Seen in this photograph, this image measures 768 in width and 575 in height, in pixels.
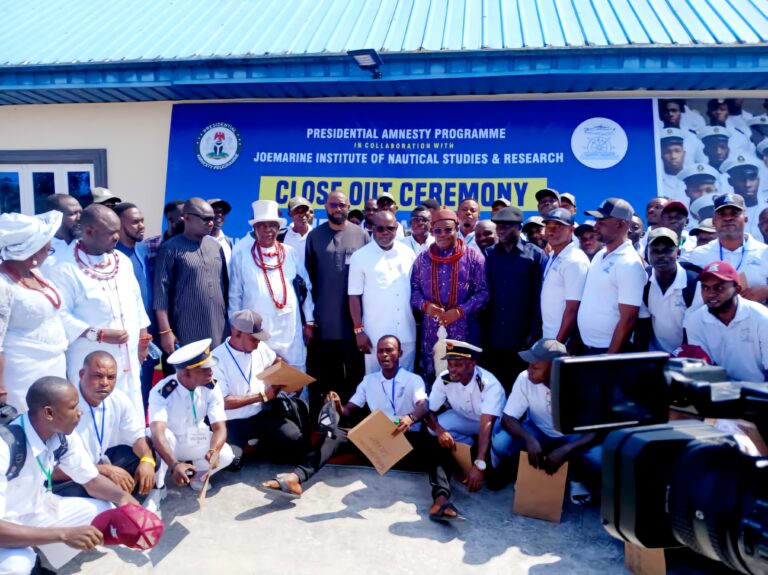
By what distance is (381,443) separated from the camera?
4137 mm

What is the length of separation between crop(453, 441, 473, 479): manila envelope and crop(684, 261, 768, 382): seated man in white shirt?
159cm

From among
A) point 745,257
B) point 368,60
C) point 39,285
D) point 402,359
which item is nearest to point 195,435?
point 39,285

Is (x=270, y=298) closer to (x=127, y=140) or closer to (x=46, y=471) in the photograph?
(x=46, y=471)

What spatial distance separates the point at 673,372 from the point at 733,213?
10.5 feet

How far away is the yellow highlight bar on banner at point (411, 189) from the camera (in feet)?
22.2

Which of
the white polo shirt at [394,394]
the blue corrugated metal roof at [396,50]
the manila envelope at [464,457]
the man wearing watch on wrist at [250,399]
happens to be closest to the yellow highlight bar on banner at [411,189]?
the blue corrugated metal roof at [396,50]

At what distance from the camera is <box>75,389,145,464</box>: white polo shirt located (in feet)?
12.1

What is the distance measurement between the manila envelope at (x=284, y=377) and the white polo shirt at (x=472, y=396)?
959 millimetres

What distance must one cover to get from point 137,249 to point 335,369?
1830 mm

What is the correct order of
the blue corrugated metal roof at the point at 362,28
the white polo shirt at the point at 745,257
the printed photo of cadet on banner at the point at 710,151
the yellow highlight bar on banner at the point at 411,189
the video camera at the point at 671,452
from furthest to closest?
the yellow highlight bar on banner at the point at 411,189 → the printed photo of cadet on banner at the point at 710,151 → the blue corrugated metal roof at the point at 362,28 → the white polo shirt at the point at 745,257 → the video camera at the point at 671,452

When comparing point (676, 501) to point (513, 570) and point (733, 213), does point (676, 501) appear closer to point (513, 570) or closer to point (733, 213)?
point (513, 570)

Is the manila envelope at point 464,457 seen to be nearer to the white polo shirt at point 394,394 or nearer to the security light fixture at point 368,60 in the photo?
the white polo shirt at point 394,394

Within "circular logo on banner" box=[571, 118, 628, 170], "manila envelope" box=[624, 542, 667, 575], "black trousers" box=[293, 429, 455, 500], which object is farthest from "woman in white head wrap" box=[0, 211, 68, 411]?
"circular logo on banner" box=[571, 118, 628, 170]

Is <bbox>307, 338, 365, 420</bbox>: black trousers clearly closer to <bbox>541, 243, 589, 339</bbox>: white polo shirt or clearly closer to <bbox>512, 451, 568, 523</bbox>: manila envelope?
<bbox>541, 243, 589, 339</bbox>: white polo shirt
